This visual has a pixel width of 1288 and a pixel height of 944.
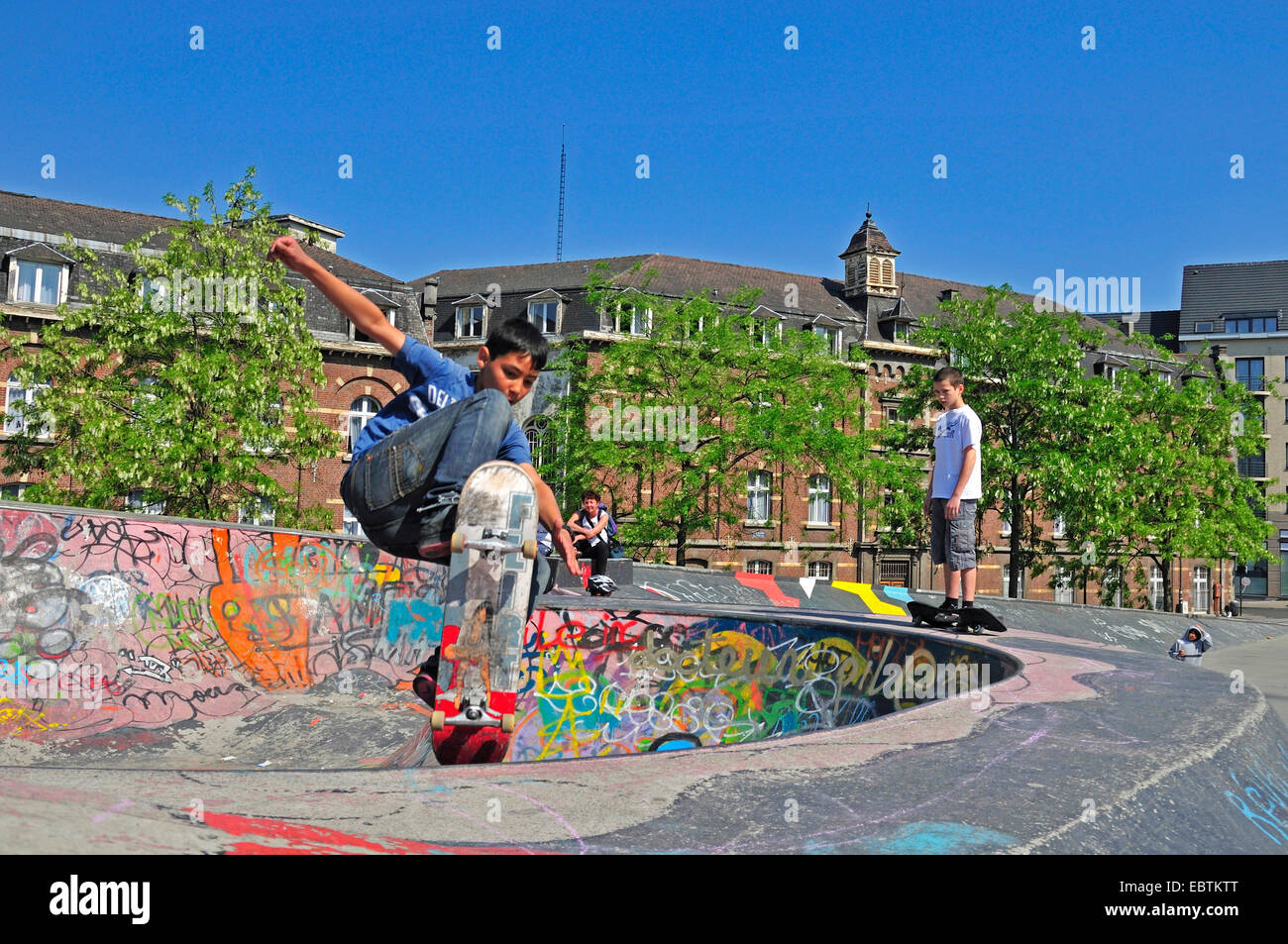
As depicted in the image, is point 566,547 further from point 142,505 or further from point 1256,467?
point 1256,467

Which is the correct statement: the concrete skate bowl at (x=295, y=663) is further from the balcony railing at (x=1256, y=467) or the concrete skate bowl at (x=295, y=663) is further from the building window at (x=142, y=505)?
the balcony railing at (x=1256, y=467)

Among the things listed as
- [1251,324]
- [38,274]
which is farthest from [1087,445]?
[1251,324]

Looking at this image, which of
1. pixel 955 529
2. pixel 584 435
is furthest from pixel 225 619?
pixel 584 435

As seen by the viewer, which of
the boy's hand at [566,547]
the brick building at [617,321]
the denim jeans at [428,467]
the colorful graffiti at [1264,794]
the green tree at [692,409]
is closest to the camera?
the colorful graffiti at [1264,794]

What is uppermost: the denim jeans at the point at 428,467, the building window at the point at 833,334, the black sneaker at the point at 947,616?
the building window at the point at 833,334

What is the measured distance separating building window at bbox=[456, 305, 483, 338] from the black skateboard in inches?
1481

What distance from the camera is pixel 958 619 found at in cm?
641

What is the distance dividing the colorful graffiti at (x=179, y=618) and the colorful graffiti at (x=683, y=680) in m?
1.84

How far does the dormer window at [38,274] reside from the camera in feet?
101

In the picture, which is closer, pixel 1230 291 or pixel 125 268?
pixel 125 268

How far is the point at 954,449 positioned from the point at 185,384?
1940 cm

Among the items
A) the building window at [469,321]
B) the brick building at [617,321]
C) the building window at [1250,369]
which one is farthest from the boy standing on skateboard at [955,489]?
the building window at [1250,369]
